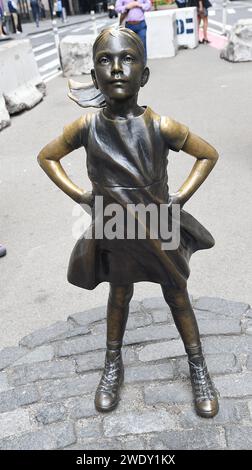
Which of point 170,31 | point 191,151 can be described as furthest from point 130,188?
point 170,31

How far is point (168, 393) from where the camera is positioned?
9.10 ft

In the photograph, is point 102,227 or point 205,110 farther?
point 205,110

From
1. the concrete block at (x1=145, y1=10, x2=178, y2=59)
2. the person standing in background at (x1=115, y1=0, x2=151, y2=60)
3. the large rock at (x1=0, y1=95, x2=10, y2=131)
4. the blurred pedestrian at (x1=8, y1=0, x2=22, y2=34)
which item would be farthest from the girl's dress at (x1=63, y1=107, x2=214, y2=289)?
the blurred pedestrian at (x1=8, y1=0, x2=22, y2=34)

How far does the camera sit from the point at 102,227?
2420 mm

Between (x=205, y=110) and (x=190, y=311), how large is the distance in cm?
643

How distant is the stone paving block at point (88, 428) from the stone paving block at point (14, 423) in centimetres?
26

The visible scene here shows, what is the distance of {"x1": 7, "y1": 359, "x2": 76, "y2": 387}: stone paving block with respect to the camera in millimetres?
2987

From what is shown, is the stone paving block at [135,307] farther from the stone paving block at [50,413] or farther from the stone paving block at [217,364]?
the stone paving block at [50,413]

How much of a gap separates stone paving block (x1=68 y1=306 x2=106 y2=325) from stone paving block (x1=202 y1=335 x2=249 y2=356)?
0.75 meters

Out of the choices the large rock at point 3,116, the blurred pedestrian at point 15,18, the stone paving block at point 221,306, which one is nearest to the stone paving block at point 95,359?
the stone paving block at point 221,306

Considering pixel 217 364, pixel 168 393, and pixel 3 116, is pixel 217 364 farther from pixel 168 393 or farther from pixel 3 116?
pixel 3 116

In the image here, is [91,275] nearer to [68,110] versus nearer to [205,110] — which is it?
[205,110]

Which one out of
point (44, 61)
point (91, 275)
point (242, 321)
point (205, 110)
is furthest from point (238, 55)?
point (91, 275)

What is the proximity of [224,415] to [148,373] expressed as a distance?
51 cm
